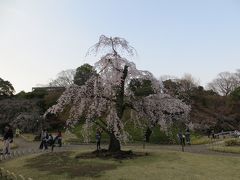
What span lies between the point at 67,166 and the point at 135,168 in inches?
151

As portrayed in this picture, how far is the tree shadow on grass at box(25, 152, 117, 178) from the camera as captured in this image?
17.0 metres

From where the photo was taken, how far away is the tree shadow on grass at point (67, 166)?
671 inches

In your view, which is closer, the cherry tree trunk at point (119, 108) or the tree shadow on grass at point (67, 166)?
the tree shadow on grass at point (67, 166)

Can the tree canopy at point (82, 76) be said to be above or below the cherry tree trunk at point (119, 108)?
above

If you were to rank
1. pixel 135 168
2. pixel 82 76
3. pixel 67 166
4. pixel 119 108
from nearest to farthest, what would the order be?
pixel 135 168 → pixel 67 166 → pixel 119 108 → pixel 82 76

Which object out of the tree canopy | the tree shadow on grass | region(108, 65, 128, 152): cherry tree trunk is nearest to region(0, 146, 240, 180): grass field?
the tree shadow on grass

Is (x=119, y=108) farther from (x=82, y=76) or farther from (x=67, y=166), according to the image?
(x=82, y=76)

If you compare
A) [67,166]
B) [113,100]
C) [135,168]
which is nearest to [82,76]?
[113,100]

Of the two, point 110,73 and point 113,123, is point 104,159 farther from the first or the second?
point 110,73

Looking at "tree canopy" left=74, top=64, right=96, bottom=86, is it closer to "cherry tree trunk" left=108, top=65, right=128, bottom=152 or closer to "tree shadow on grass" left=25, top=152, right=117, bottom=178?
"cherry tree trunk" left=108, top=65, right=128, bottom=152

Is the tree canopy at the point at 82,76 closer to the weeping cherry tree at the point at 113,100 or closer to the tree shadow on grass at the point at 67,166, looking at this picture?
the weeping cherry tree at the point at 113,100

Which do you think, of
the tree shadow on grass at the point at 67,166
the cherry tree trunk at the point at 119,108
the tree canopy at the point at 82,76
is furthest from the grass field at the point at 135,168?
the tree canopy at the point at 82,76

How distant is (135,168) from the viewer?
1755 cm

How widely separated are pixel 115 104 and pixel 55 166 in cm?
605
